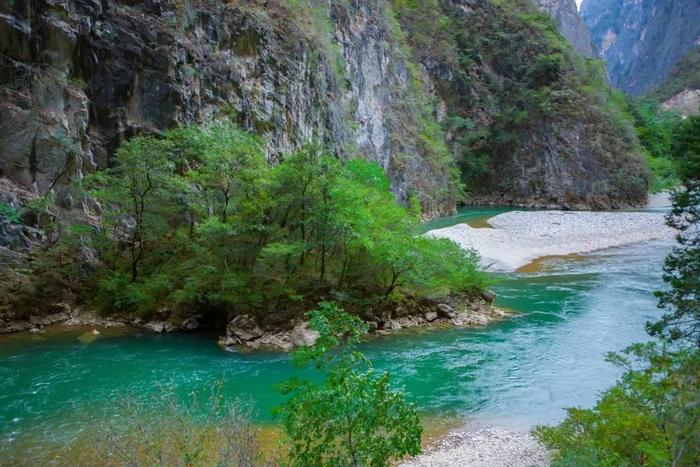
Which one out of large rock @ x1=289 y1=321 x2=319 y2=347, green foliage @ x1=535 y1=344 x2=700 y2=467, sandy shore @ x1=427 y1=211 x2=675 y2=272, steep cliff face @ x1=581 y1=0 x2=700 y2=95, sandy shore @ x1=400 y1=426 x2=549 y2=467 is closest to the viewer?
green foliage @ x1=535 y1=344 x2=700 y2=467

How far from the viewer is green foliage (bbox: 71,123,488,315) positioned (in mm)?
18016

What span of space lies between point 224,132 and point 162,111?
12.9 ft

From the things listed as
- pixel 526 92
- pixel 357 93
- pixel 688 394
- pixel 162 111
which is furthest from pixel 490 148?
pixel 688 394

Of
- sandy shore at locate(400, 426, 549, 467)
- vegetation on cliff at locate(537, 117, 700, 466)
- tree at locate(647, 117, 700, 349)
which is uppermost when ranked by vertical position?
tree at locate(647, 117, 700, 349)

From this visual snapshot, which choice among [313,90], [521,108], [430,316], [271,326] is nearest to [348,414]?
[271,326]

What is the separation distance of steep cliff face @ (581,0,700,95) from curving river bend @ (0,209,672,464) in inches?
5100

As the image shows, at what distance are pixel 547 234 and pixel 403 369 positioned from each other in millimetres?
26205

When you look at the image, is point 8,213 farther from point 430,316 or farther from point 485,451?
point 485,451

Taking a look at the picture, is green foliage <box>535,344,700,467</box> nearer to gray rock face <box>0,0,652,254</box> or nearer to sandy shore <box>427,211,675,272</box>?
gray rock face <box>0,0,652,254</box>

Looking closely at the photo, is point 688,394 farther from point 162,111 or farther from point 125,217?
point 162,111

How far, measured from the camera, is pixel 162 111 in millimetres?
23781

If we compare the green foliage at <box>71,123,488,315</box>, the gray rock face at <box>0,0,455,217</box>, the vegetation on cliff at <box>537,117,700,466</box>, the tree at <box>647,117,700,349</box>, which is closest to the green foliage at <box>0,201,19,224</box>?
the gray rock face at <box>0,0,455,217</box>

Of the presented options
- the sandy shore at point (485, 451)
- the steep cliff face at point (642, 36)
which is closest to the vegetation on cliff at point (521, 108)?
the sandy shore at point (485, 451)

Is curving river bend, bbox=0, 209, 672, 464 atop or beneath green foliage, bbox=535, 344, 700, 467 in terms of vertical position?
beneath
